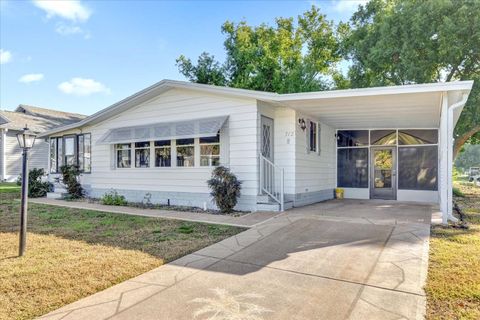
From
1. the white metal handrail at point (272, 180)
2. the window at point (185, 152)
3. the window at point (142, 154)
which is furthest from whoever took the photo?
the window at point (142, 154)

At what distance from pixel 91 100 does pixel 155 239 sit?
2314cm

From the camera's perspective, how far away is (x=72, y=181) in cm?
1216

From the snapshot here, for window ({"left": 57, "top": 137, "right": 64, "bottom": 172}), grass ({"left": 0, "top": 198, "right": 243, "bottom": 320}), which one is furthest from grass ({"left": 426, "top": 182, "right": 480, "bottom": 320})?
window ({"left": 57, "top": 137, "right": 64, "bottom": 172})

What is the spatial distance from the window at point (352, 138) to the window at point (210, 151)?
5.64m

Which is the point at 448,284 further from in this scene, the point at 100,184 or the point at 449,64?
the point at 449,64

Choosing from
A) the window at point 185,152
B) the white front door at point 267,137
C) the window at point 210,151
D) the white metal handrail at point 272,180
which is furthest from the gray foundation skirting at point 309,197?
the window at point 185,152

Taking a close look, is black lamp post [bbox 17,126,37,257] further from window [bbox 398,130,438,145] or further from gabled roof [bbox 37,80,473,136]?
window [bbox 398,130,438,145]

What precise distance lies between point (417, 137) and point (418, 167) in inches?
43.1

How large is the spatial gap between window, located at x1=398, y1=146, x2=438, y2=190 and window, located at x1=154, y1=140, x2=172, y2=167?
825 cm

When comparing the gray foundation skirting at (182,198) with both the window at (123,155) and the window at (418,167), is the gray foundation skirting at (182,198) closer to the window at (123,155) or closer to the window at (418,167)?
the window at (123,155)

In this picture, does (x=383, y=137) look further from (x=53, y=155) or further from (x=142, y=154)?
(x=53, y=155)

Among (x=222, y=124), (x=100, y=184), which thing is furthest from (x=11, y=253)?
(x=100, y=184)

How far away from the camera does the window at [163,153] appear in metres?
10.2

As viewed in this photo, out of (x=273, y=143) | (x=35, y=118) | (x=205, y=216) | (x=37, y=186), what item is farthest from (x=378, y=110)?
(x=35, y=118)
